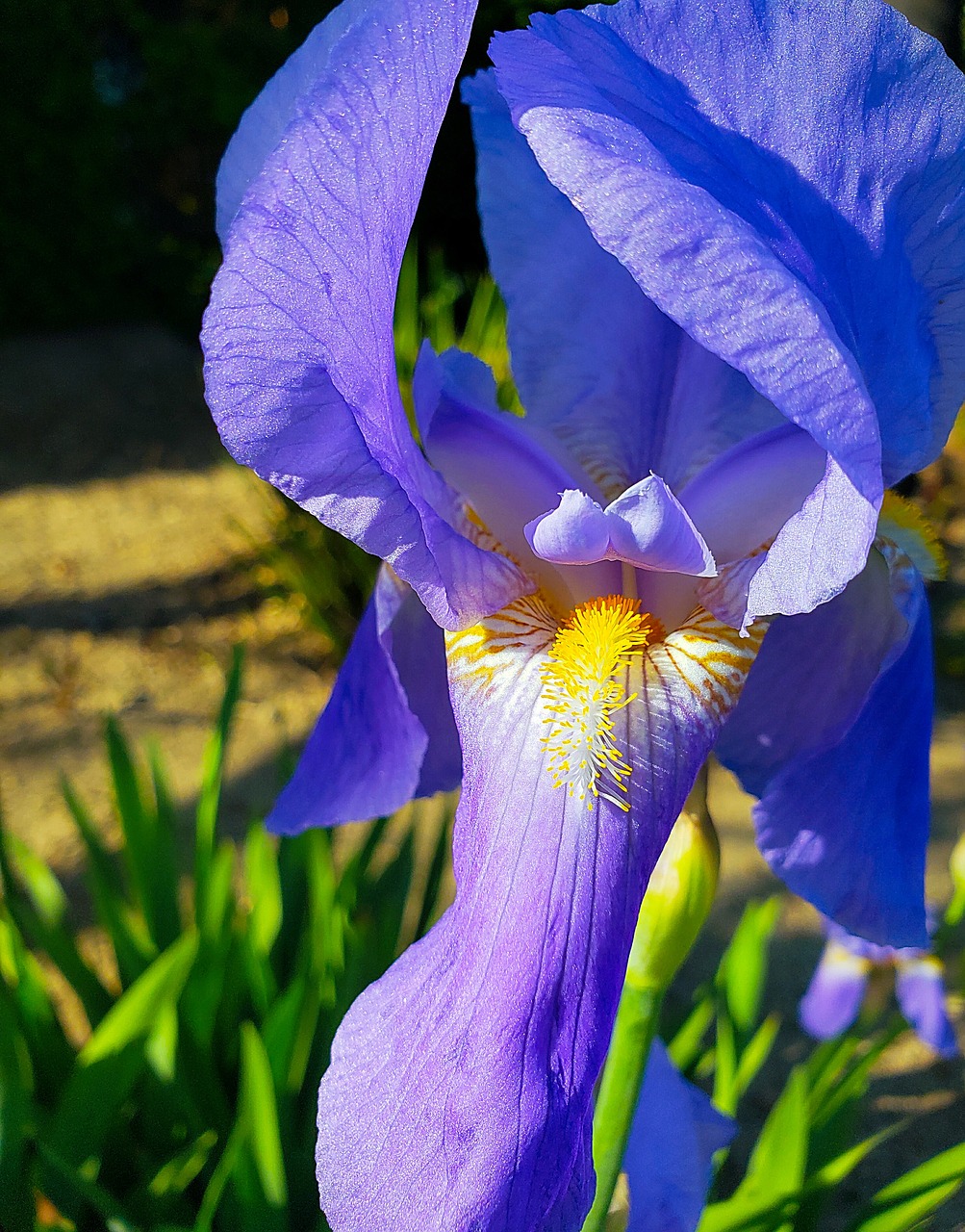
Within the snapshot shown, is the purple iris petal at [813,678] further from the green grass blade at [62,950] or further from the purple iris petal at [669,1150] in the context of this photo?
the green grass blade at [62,950]

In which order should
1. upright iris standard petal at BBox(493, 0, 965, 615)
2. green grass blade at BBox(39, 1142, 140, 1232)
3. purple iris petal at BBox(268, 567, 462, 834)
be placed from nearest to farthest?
1. upright iris standard petal at BBox(493, 0, 965, 615)
2. purple iris petal at BBox(268, 567, 462, 834)
3. green grass blade at BBox(39, 1142, 140, 1232)

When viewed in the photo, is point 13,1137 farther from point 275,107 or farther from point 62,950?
point 275,107

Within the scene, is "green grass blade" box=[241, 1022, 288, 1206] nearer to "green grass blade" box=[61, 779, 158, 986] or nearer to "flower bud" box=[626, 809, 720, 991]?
"green grass blade" box=[61, 779, 158, 986]

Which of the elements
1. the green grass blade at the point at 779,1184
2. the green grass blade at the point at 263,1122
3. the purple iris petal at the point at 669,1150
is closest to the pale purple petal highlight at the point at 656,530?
the purple iris petal at the point at 669,1150

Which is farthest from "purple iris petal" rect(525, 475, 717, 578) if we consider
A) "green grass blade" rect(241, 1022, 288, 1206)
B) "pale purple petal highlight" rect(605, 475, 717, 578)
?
"green grass blade" rect(241, 1022, 288, 1206)

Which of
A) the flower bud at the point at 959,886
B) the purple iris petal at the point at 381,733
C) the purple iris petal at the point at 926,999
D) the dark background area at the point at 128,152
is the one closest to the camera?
the purple iris petal at the point at 381,733

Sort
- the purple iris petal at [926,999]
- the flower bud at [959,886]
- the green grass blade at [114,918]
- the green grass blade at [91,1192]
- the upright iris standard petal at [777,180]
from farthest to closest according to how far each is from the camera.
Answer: the purple iris petal at [926,999] < the green grass blade at [114,918] < the flower bud at [959,886] < the green grass blade at [91,1192] < the upright iris standard petal at [777,180]
